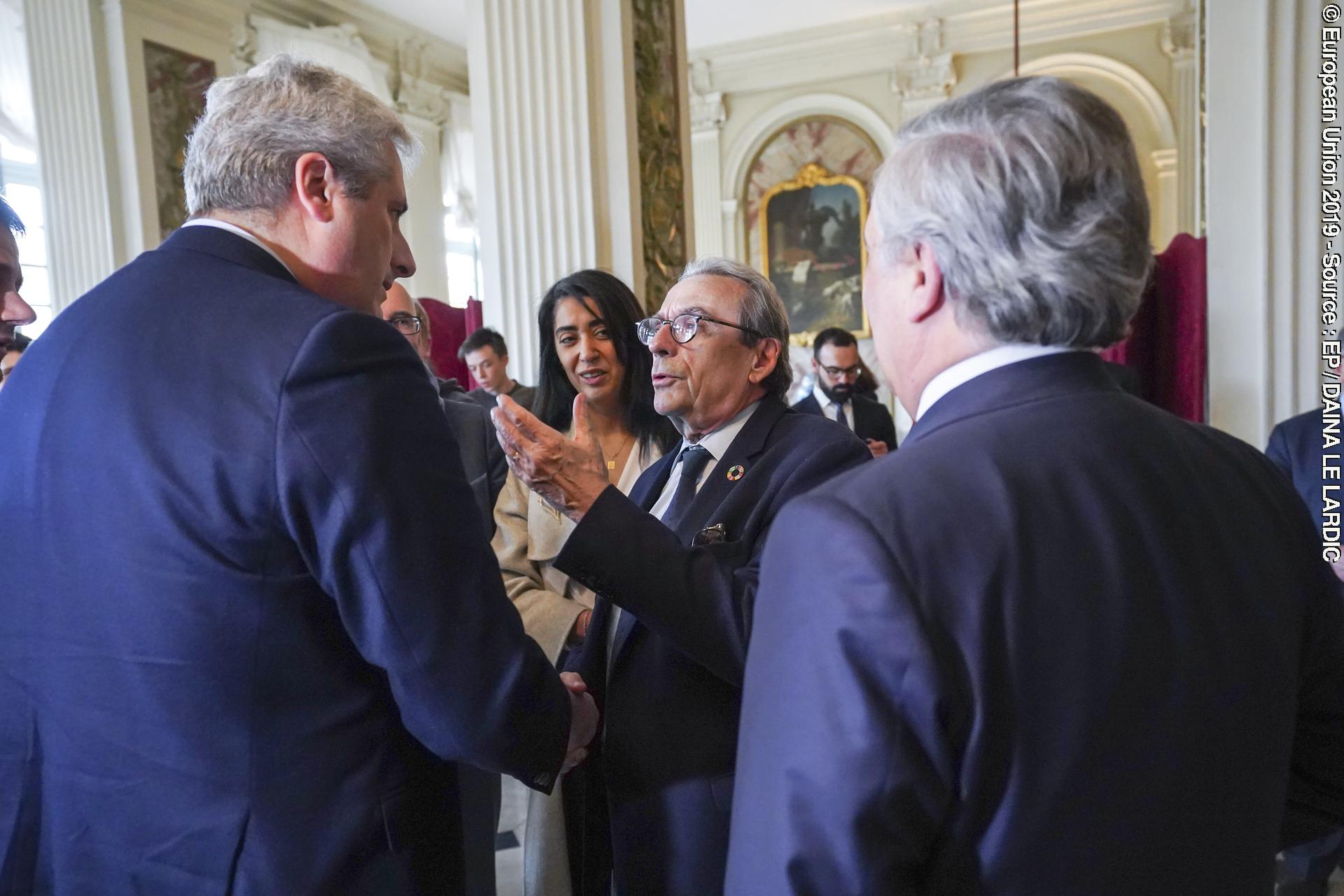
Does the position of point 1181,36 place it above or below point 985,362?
above

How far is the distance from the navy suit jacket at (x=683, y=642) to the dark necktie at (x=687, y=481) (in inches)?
2.3

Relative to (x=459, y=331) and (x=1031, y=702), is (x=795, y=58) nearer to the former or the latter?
(x=459, y=331)

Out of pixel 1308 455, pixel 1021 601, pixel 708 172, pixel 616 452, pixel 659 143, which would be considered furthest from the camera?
pixel 708 172

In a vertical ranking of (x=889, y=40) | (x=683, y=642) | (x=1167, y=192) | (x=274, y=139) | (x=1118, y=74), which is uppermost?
(x=889, y=40)

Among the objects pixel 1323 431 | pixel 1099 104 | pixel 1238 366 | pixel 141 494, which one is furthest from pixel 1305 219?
pixel 141 494

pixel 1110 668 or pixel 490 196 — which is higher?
pixel 490 196

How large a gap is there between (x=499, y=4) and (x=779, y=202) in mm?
7905

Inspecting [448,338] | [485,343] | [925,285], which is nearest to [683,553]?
[925,285]

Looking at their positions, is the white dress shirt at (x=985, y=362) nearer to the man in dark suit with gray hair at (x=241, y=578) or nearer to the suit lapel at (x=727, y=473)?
the man in dark suit with gray hair at (x=241, y=578)

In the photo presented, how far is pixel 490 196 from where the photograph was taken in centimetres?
456

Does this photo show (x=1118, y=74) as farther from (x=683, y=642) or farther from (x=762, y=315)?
(x=683, y=642)

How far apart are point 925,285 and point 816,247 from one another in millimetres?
11285

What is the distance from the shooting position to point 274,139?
128cm

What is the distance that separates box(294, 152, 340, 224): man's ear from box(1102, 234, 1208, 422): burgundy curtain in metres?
3.14
